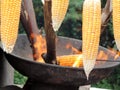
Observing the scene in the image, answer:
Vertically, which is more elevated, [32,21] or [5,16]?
[5,16]

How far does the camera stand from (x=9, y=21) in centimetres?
108

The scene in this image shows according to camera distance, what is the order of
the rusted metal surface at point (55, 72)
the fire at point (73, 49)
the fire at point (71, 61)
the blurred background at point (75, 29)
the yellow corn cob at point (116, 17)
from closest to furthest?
the yellow corn cob at point (116, 17) < the rusted metal surface at point (55, 72) < the fire at point (71, 61) < the fire at point (73, 49) < the blurred background at point (75, 29)

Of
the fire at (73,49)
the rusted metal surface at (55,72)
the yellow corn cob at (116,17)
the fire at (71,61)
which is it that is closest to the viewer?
the yellow corn cob at (116,17)

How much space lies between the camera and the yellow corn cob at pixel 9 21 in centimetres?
108

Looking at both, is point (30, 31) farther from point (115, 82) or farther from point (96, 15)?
point (115, 82)

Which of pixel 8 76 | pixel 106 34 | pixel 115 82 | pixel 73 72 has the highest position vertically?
pixel 73 72

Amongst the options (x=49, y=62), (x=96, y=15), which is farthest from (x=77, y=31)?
(x=96, y=15)

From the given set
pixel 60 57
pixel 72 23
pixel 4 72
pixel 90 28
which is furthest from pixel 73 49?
pixel 72 23

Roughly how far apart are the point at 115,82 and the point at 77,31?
919 millimetres

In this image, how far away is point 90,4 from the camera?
107 cm

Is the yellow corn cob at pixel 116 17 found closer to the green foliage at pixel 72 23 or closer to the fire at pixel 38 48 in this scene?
the fire at pixel 38 48

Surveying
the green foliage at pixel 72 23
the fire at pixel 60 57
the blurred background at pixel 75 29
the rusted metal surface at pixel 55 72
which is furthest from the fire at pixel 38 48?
the green foliage at pixel 72 23

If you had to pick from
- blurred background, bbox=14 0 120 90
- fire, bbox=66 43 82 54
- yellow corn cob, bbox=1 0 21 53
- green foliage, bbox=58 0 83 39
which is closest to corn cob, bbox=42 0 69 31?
yellow corn cob, bbox=1 0 21 53

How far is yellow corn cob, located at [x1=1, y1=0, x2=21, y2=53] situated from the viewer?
1.08 meters
